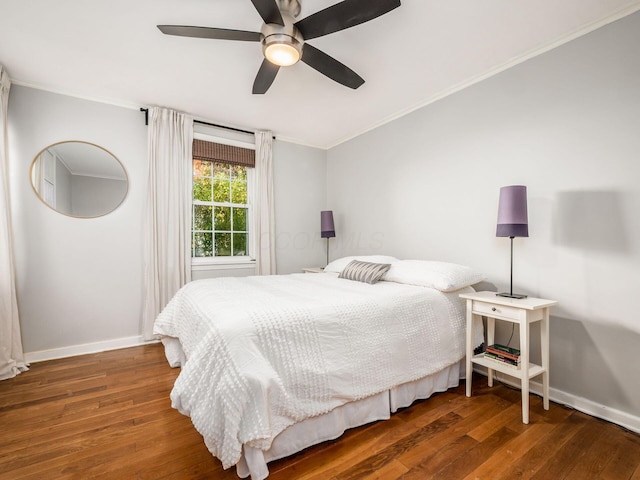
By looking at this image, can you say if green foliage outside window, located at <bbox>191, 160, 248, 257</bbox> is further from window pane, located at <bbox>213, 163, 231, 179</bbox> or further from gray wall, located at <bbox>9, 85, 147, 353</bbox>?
gray wall, located at <bbox>9, 85, 147, 353</bbox>

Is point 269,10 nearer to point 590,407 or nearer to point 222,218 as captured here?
Answer: point 222,218

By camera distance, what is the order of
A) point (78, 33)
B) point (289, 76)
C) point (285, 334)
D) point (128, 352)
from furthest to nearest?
point (128, 352), point (289, 76), point (78, 33), point (285, 334)

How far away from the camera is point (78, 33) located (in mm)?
2100

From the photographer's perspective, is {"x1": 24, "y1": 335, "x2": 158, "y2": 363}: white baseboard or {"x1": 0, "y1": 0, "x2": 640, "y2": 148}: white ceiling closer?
{"x1": 0, "y1": 0, "x2": 640, "y2": 148}: white ceiling

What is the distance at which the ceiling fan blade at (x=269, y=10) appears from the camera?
5.08 ft

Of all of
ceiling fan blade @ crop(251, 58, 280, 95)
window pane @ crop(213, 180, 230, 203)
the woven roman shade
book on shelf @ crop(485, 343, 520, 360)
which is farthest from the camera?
window pane @ crop(213, 180, 230, 203)

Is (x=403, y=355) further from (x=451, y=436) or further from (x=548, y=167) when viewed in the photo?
(x=548, y=167)

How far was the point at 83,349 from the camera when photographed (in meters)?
2.95

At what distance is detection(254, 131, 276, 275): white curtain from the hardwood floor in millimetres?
1925

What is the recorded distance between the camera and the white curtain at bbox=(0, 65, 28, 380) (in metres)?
2.46

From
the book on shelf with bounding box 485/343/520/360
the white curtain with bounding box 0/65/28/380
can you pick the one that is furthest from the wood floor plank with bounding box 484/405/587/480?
the white curtain with bounding box 0/65/28/380

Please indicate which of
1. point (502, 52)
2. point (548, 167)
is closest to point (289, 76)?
point (502, 52)

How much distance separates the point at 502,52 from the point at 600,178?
3.84ft

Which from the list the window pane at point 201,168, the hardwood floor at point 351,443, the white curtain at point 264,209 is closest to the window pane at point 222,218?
the white curtain at point 264,209
